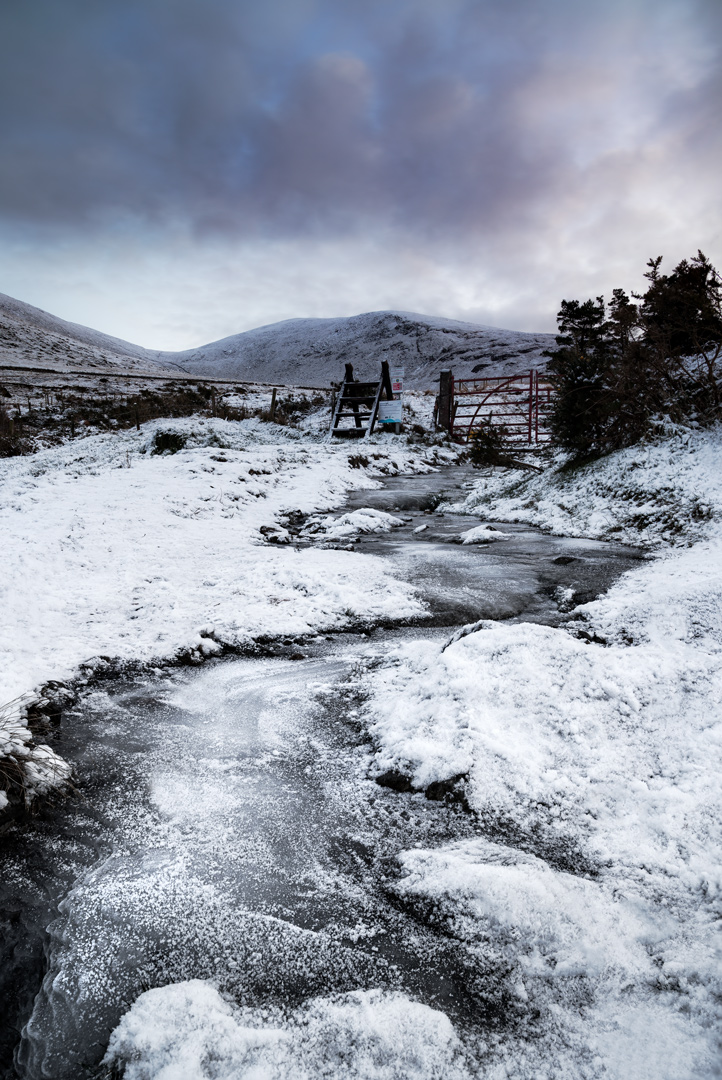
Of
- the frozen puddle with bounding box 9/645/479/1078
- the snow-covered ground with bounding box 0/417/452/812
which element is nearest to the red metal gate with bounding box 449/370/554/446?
the snow-covered ground with bounding box 0/417/452/812

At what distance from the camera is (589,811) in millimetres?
1937

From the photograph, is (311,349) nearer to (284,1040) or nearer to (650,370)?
(650,370)

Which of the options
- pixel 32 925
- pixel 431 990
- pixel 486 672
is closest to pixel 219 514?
pixel 486 672

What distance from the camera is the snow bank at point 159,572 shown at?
137 inches

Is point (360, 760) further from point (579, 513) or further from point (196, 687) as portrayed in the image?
point (579, 513)

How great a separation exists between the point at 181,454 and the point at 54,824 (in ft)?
28.8

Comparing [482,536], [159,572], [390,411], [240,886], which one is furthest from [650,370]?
[390,411]

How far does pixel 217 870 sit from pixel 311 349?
6940 cm

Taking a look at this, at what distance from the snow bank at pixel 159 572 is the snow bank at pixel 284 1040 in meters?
1.88

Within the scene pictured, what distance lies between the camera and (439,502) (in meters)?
8.75

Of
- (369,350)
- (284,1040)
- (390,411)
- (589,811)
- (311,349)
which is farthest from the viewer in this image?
(311,349)

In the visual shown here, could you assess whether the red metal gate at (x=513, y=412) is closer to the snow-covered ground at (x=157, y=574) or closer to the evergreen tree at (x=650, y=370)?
the evergreen tree at (x=650, y=370)

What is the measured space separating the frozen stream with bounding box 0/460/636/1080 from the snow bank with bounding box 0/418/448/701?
0.53 m

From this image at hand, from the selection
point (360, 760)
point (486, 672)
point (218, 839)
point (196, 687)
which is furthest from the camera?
point (196, 687)
